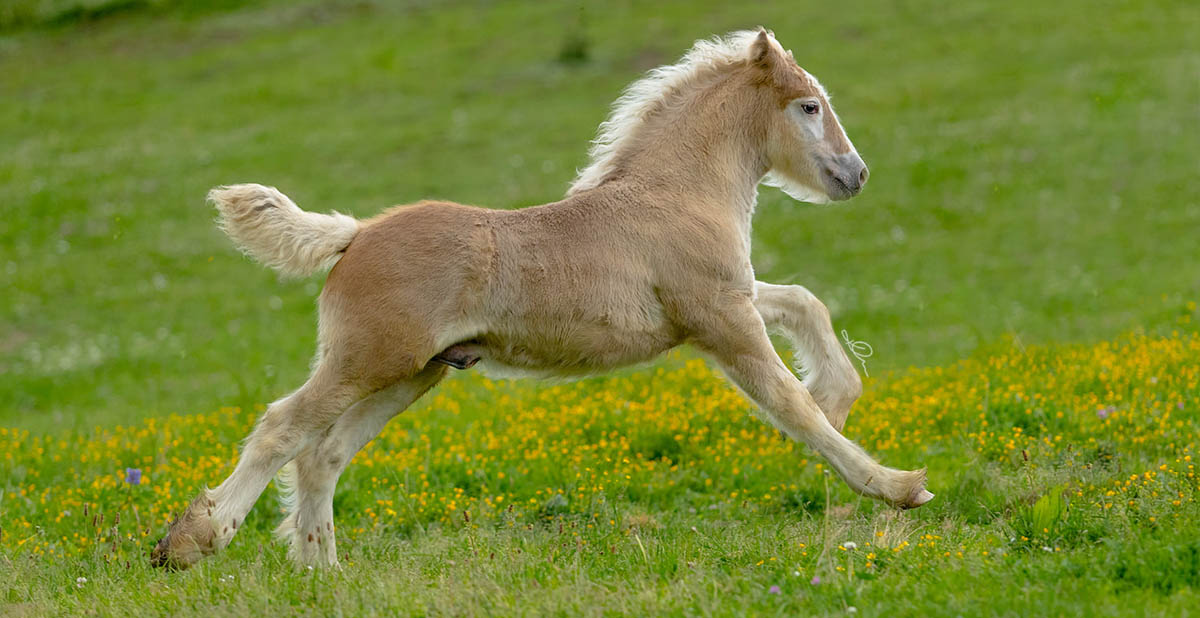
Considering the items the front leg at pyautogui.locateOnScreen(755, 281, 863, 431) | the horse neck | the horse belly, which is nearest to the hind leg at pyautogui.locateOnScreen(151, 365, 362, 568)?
A: the horse belly

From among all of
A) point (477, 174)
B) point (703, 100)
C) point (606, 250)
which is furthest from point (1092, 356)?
point (477, 174)

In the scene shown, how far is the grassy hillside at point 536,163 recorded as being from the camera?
15844mm

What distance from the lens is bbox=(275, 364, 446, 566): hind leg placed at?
246 inches

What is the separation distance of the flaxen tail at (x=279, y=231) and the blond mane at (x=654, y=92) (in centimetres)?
141

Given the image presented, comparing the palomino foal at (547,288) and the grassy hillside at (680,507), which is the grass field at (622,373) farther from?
the palomino foal at (547,288)

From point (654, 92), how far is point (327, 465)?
2.70m

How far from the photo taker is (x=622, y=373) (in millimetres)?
10250

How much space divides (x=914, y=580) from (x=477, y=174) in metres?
19.0

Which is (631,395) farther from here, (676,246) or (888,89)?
(888,89)

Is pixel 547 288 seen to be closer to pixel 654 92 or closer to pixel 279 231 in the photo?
pixel 279 231

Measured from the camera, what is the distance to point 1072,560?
491 cm

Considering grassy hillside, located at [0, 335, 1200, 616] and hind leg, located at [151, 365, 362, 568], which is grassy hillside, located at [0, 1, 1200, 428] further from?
hind leg, located at [151, 365, 362, 568]

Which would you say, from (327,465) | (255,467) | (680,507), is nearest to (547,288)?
(327,465)

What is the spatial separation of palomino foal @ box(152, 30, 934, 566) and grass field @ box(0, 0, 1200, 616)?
1.65 feet
